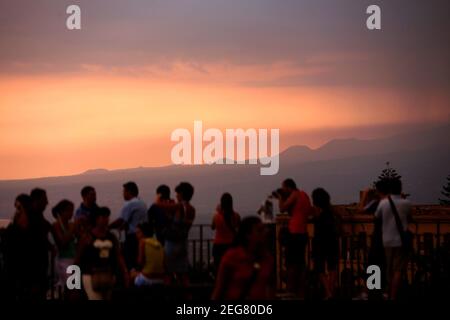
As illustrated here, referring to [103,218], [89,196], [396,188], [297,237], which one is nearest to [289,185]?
[297,237]

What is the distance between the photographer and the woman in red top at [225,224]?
55.3 ft

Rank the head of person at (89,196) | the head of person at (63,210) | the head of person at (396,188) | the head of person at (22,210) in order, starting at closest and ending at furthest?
the head of person at (22,210) → the head of person at (63,210) → the head of person at (396,188) → the head of person at (89,196)

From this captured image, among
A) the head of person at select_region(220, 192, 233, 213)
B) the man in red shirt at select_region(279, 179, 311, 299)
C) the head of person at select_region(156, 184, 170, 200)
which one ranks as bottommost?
the man in red shirt at select_region(279, 179, 311, 299)

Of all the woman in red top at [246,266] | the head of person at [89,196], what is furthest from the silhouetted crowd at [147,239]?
the woman in red top at [246,266]

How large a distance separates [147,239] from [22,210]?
1.95 m

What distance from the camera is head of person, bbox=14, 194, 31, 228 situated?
608 inches

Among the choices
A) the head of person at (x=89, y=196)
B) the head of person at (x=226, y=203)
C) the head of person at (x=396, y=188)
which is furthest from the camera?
the head of person at (x=89, y=196)

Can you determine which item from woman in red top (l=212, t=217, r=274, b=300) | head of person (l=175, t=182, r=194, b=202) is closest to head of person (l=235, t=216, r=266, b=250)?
woman in red top (l=212, t=217, r=274, b=300)

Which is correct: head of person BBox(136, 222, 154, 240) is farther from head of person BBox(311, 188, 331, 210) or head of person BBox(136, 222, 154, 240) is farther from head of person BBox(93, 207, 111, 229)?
head of person BBox(311, 188, 331, 210)

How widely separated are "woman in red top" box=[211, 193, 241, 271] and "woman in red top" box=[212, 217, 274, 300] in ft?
17.4

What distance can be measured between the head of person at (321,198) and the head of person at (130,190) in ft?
9.28

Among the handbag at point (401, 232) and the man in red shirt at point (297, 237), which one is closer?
the handbag at point (401, 232)

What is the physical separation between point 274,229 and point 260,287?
7900 mm

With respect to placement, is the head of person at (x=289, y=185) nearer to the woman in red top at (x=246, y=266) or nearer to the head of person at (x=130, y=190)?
the head of person at (x=130, y=190)
